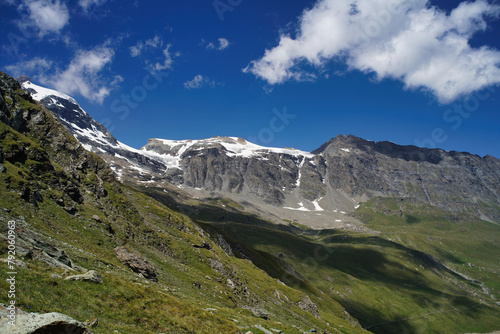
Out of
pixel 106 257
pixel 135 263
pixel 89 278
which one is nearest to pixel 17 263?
pixel 89 278

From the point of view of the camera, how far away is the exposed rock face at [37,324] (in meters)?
11.1

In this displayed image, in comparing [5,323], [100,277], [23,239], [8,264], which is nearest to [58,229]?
[23,239]

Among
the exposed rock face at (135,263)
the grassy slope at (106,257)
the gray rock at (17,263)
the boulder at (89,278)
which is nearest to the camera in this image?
the gray rock at (17,263)

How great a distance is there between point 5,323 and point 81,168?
51.7 metres

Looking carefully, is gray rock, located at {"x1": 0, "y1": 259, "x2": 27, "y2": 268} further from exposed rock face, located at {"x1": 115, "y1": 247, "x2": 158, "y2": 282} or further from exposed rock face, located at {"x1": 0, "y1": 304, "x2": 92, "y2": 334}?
exposed rock face, located at {"x1": 115, "y1": 247, "x2": 158, "y2": 282}

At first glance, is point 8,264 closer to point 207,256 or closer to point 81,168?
point 81,168

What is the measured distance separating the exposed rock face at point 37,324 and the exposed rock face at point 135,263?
2456cm

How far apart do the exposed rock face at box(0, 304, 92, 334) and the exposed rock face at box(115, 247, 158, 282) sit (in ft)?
80.6

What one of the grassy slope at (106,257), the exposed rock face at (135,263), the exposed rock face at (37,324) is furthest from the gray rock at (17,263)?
the exposed rock face at (135,263)

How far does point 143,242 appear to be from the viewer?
50.8 m

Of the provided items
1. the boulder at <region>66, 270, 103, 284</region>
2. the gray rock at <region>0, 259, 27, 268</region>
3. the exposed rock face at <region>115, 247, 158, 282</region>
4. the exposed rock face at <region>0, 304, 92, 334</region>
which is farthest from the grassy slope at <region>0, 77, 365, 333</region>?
the exposed rock face at <region>0, 304, 92, 334</region>

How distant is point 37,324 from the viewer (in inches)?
459

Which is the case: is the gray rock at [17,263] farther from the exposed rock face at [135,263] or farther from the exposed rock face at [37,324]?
the exposed rock face at [135,263]

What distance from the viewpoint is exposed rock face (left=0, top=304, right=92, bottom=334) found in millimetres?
11148
